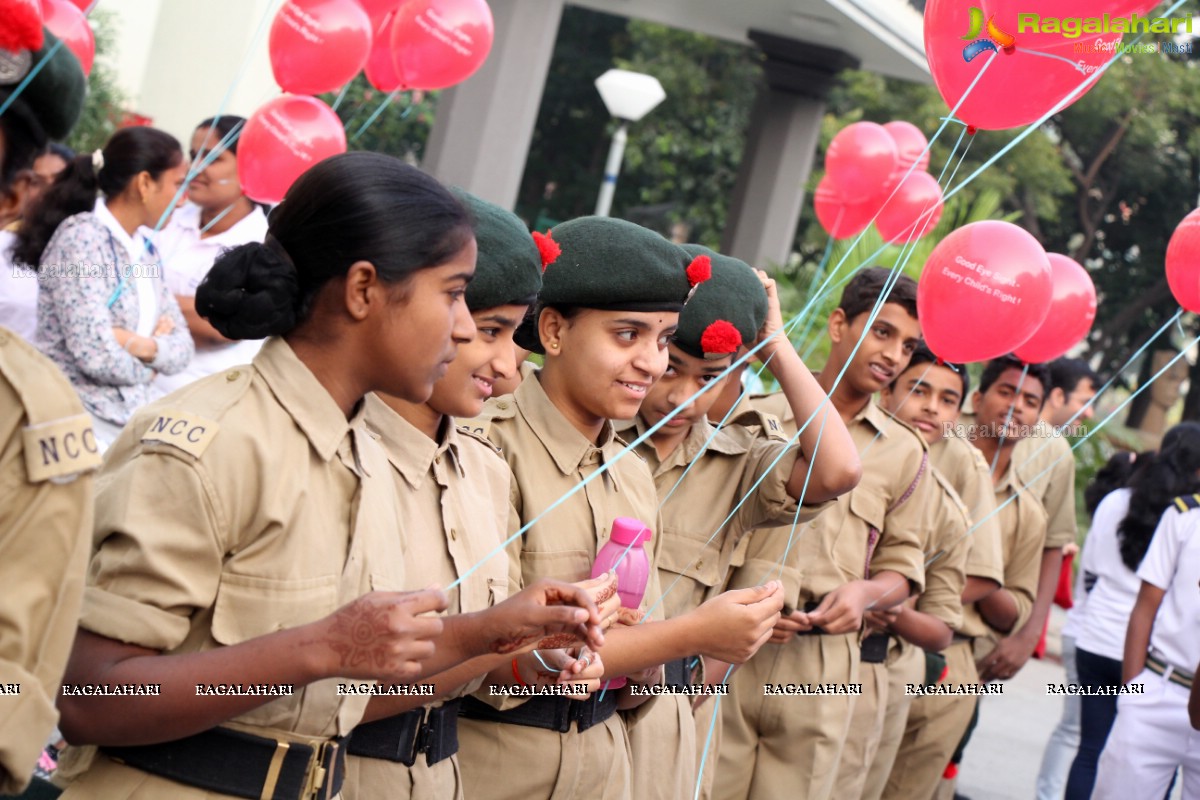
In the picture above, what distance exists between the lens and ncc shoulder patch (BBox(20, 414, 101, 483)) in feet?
4.68

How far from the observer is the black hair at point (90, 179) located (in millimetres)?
4352

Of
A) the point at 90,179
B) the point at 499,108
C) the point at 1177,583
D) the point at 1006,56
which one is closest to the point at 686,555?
the point at 1006,56

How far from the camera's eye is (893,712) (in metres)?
4.76

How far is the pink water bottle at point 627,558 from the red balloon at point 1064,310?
9.17 feet

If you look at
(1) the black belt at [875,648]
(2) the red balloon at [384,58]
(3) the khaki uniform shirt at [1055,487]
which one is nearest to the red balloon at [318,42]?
(2) the red balloon at [384,58]

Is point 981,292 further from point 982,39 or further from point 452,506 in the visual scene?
point 452,506

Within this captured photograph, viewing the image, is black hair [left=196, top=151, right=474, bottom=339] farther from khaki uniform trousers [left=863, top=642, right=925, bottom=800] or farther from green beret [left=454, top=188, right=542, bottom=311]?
khaki uniform trousers [left=863, top=642, right=925, bottom=800]

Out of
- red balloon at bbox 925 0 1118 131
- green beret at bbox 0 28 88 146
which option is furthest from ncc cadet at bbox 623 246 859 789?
green beret at bbox 0 28 88 146

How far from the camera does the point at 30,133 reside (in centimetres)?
160

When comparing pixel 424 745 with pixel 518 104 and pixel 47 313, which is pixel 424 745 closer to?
pixel 47 313

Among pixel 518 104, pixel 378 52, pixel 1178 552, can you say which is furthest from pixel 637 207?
pixel 1178 552

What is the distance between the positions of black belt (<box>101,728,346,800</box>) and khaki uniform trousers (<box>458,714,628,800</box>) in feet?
2.61

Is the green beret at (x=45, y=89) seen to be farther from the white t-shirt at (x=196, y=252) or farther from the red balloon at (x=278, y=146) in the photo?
the white t-shirt at (x=196, y=252)

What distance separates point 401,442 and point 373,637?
656 millimetres
